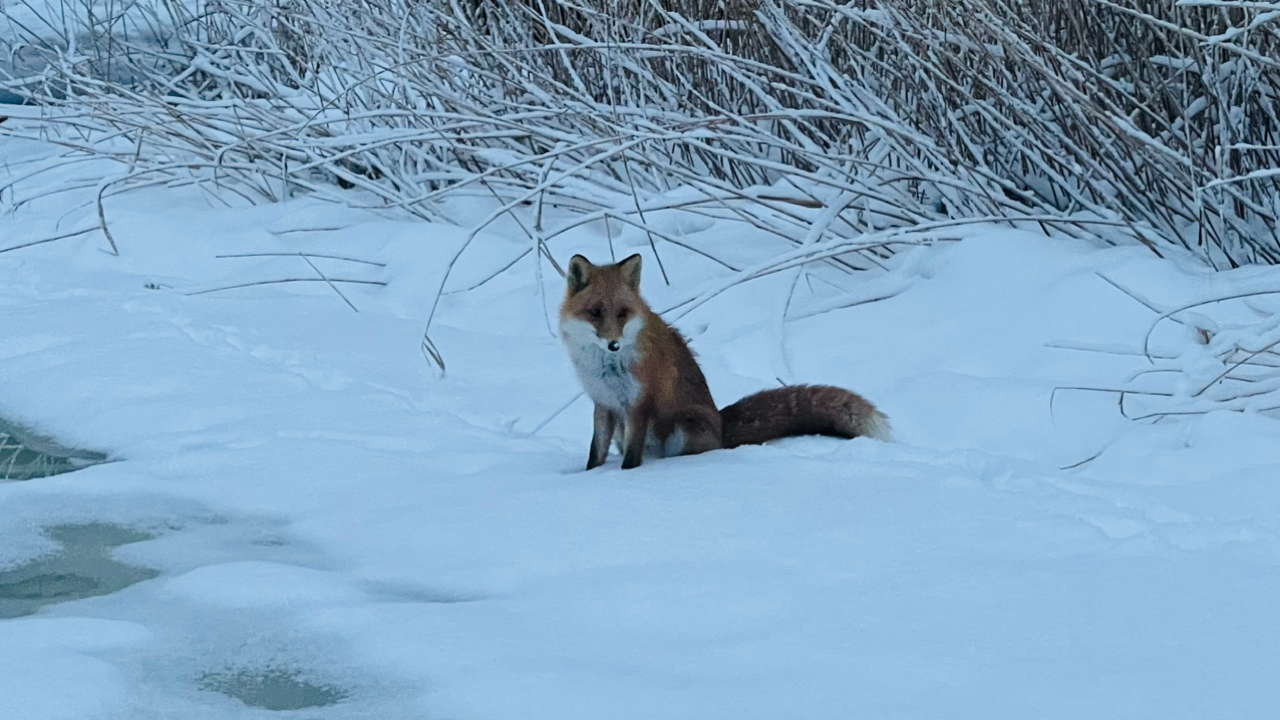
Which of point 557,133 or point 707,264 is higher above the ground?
point 557,133

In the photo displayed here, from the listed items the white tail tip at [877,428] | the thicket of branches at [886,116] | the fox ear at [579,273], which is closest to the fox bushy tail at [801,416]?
the white tail tip at [877,428]

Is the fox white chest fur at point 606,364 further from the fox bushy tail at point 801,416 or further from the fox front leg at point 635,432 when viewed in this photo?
the fox bushy tail at point 801,416

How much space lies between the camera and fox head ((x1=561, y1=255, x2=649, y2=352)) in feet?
10.7

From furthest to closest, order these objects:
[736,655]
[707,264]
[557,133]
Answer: [707,264], [557,133], [736,655]

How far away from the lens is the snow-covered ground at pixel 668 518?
1.99m

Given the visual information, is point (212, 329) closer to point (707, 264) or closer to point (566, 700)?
point (707, 264)

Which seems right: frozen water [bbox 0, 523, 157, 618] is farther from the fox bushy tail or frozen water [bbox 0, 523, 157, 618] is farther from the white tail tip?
the white tail tip

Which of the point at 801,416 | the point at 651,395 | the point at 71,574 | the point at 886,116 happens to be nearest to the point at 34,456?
the point at 71,574

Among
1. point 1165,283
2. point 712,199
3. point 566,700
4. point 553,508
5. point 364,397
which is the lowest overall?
point 566,700

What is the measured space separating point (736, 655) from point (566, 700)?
284 mm

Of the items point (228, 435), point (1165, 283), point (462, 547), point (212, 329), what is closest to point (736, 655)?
point (462, 547)

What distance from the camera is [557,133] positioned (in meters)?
4.78

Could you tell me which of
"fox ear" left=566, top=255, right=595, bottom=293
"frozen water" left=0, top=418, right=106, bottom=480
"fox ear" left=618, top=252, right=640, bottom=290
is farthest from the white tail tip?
"frozen water" left=0, top=418, right=106, bottom=480

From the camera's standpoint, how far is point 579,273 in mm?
A: 3438
